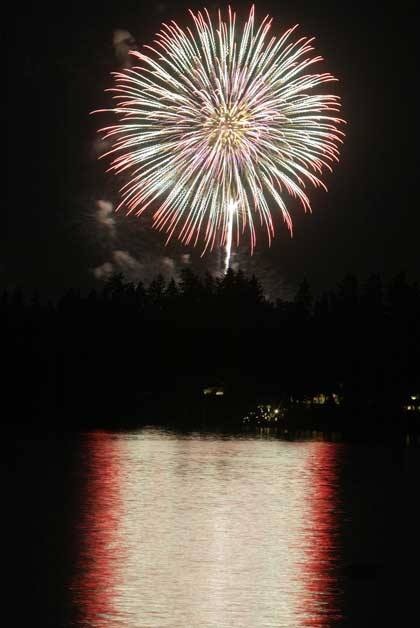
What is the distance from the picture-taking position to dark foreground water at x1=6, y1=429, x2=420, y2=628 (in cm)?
1686

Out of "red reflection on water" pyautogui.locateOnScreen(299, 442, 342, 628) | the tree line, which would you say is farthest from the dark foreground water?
the tree line

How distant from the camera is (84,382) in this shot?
428 ft

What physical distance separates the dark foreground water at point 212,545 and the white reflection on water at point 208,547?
35 mm

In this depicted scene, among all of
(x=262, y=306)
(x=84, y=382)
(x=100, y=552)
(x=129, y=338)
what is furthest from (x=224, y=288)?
(x=100, y=552)

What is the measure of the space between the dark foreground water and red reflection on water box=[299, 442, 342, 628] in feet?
0.11

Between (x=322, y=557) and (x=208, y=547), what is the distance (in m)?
2.59

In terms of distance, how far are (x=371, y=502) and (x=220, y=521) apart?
759 cm

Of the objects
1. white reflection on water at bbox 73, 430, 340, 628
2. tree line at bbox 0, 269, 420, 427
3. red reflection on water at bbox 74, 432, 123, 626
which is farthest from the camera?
tree line at bbox 0, 269, 420, 427

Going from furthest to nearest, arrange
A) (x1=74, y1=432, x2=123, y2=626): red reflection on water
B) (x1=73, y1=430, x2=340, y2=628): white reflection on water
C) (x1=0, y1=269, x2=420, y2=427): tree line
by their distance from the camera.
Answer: (x1=0, y1=269, x2=420, y2=427): tree line → (x1=74, y1=432, x2=123, y2=626): red reflection on water → (x1=73, y1=430, x2=340, y2=628): white reflection on water

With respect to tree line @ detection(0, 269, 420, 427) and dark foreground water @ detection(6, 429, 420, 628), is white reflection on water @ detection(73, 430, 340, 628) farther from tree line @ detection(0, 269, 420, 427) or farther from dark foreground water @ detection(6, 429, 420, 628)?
tree line @ detection(0, 269, 420, 427)

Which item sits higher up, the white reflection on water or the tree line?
the tree line

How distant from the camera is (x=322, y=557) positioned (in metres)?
22.2

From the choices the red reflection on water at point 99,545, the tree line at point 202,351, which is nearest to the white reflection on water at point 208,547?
the red reflection on water at point 99,545

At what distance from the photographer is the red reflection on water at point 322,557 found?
55.2ft
